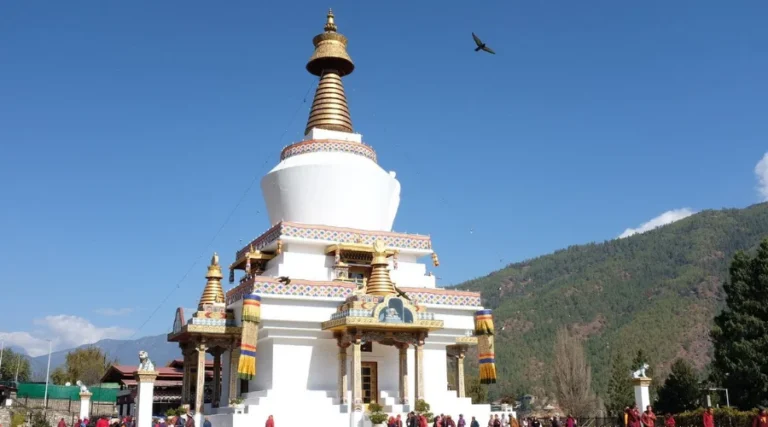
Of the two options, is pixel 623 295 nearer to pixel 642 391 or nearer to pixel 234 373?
pixel 642 391

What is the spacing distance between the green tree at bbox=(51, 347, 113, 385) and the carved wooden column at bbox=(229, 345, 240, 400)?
4352 cm

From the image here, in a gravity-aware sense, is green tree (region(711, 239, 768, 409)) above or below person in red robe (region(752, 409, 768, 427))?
above

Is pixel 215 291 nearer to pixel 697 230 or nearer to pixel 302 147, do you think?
pixel 302 147

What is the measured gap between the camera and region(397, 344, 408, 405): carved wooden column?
23.8 meters

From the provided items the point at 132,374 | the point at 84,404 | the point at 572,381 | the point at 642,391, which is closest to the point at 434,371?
the point at 642,391

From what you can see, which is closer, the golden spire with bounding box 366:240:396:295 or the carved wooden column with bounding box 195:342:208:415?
the golden spire with bounding box 366:240:396:295

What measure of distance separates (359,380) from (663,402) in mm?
21651

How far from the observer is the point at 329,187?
29.1 meters

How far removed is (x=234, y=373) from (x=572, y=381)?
27509 mm

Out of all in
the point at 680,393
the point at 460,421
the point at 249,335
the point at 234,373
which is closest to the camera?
the point at 460,421

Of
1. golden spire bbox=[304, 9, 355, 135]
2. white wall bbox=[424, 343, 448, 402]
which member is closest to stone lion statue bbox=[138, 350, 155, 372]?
white wall bbox=[424, 343, 448, 402]

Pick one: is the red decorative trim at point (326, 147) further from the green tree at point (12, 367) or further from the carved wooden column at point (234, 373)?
the green tree at point (12, 367)

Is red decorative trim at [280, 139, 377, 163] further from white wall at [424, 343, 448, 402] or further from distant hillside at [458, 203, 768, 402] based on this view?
distant hillside at [458, 203, 768, 402]

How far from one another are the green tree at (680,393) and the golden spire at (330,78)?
70.0 feet
